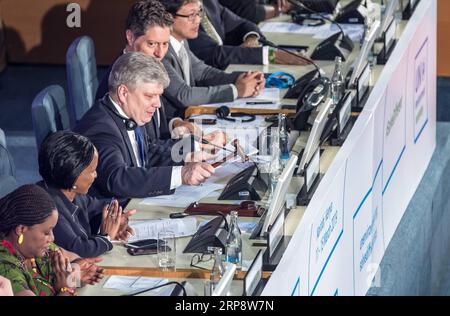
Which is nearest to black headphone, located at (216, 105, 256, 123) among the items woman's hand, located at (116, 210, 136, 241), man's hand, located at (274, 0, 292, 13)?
woman's hand, located at (116, 210, 136, 241)

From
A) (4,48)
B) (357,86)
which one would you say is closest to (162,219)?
(357,86)

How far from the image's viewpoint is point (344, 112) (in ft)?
18.1

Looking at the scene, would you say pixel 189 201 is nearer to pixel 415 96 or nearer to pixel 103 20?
pixel 415 96

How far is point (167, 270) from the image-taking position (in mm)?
4391

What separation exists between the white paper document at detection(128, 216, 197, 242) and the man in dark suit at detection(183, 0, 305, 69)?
2.01 m

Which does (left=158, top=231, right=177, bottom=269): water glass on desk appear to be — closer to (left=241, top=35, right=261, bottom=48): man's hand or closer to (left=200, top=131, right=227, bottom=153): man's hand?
(left=200, top=131, right=227, bottom=153): man's hand

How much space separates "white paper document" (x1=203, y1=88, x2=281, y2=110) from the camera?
6012 millimetres

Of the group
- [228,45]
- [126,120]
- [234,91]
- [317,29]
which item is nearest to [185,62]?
[234,91]

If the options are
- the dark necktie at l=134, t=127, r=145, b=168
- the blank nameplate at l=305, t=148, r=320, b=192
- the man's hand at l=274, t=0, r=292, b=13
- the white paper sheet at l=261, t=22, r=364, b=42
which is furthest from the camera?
the man's hand at l=274, t=0, r=292, b=13

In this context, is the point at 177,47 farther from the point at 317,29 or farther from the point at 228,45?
the point at 317,29

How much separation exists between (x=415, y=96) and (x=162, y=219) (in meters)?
2.37

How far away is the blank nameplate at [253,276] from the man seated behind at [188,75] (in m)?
1.90

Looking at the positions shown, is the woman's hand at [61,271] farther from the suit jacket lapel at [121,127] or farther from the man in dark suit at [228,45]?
the man in dark suit at [228,45]

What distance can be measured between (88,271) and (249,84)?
6.65 feet
